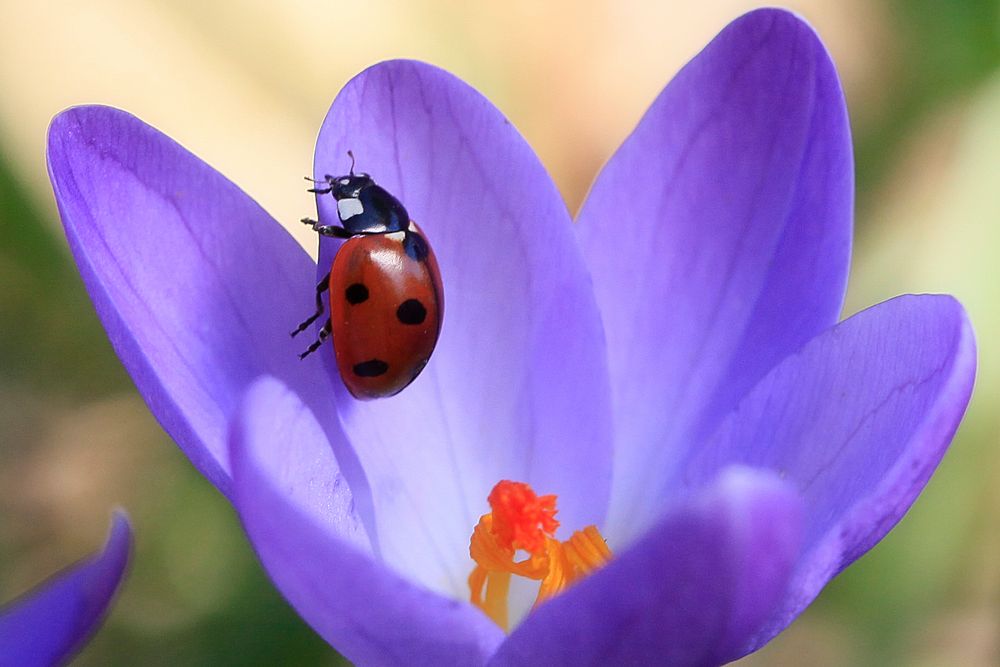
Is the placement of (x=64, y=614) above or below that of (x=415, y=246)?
below

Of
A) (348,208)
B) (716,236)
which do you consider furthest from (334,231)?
(716,236)

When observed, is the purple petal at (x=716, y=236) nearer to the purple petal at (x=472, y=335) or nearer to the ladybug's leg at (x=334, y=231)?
the purple petal at (x=472, y=335)

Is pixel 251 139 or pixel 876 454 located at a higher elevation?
pixel 251 139

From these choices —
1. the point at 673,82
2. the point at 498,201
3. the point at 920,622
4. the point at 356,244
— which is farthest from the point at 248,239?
the point at 920,622

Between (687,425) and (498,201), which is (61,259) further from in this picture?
(687,425)

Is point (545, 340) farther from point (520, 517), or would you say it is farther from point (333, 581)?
point (333, 581)

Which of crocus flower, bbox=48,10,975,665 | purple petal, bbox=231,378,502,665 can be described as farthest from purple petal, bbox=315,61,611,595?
purple petal, bbox=231,378,502,665

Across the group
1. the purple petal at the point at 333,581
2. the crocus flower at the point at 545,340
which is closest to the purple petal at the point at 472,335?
the crocus flower at the point at 545,340
